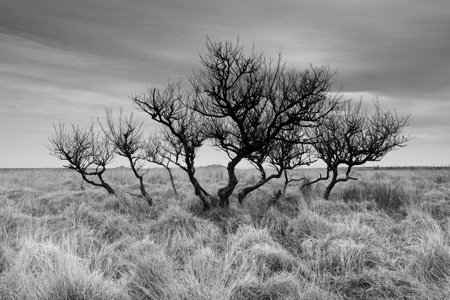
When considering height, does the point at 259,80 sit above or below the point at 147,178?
above

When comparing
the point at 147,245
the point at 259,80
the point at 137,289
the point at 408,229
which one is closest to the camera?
the point at 137,289

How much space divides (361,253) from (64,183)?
20.4 metres

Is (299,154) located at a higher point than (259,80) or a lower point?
lower

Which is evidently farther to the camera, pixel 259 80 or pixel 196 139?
pixel 196 139

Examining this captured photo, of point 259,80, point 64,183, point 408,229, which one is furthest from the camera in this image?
point 64,183

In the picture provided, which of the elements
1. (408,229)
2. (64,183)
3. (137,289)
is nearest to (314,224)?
(408,229)

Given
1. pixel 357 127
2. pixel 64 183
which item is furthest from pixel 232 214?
pixel 64 183

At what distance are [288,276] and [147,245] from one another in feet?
9.64

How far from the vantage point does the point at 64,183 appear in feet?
72.9

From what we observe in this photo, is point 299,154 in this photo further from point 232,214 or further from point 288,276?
point 288,276

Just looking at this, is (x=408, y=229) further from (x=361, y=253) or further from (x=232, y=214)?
(x=232, y=214)

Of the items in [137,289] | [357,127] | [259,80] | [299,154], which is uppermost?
[259,80]

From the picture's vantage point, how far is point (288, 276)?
5.05m

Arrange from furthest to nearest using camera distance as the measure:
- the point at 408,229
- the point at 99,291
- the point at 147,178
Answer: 1. the point at 147,178
2. the point at 408,229
3. the point at 99,291
